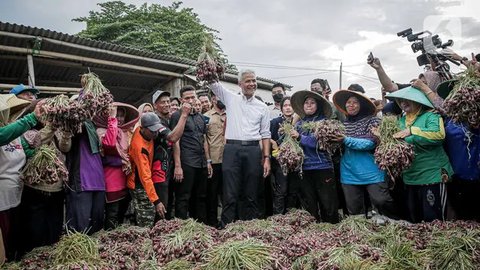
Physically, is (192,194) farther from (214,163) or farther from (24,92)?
(24,92)

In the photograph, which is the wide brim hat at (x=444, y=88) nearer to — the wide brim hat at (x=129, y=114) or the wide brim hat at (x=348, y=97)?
the wide brim hat at (x=348, y=97)

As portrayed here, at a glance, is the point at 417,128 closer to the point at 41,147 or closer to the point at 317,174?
the point at 317,174

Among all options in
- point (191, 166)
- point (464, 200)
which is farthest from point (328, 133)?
point (191, 166)

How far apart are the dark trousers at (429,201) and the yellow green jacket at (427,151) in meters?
0.07

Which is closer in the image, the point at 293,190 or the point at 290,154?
the point at 290,154

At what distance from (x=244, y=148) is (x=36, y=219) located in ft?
8.00

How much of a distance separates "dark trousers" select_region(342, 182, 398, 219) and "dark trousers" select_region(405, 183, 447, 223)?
0.24m

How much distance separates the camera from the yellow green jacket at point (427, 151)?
3459mm

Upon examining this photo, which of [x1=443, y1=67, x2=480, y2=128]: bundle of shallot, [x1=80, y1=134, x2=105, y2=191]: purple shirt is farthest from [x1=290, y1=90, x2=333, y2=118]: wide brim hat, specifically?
[x1=80, y1=134, x2=105, y2=191]: purple shirt

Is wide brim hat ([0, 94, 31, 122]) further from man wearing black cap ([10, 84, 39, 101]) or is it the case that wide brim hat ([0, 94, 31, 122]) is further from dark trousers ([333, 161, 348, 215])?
dark trousers ([333, 161, 348, 215])

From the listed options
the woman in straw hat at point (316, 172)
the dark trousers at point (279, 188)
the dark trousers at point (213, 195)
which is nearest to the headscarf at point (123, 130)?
the dark trousers at point (213, 195)

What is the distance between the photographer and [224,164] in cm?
446

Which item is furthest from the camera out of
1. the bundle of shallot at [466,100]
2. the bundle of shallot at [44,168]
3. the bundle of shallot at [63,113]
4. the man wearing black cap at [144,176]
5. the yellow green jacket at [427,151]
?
the man wearing black cap at [144,176]

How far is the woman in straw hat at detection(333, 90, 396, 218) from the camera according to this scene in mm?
3916
